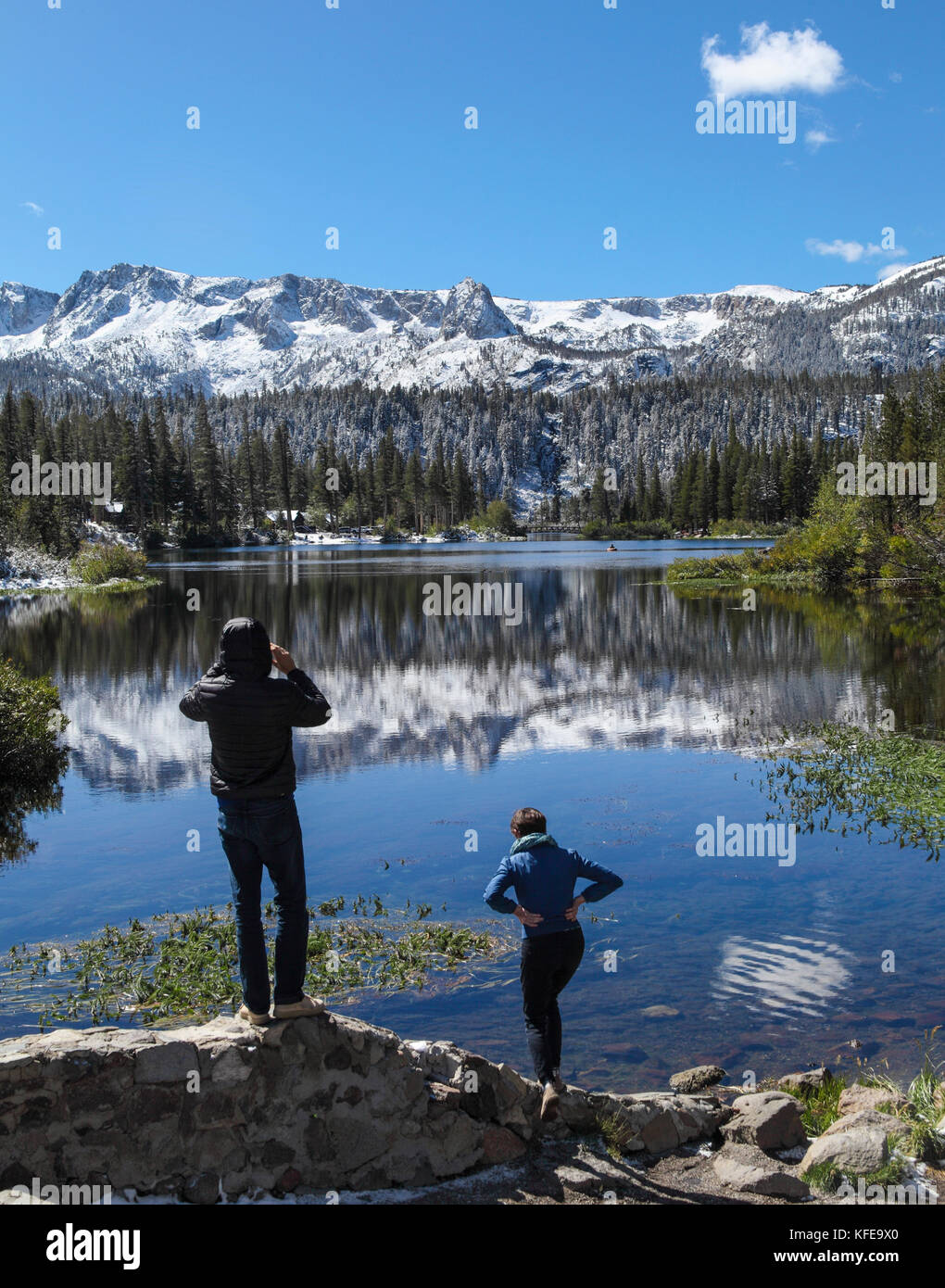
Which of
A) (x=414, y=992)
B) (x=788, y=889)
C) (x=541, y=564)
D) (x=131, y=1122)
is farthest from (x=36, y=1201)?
(x=541, y=564)

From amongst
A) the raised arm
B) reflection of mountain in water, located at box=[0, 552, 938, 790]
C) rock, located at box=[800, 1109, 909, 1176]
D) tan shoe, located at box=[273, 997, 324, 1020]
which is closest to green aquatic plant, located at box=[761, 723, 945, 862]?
reflection of mountain in water, located at box=[0, 552, 938, 790]

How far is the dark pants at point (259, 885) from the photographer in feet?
24.2

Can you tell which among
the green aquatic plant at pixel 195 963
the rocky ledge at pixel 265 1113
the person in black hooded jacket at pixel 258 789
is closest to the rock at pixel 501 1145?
the rocky ledge at pixel 265 1113

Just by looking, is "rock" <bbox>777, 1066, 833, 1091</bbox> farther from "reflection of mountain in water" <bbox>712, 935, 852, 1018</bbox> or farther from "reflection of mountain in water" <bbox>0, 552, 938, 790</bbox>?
"reflection of mountain in water" <bbox>0, 552, 938, 790</bbox>

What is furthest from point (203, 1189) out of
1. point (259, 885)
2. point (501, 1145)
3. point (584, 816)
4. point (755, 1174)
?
point (584, 816)

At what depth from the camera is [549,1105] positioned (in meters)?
7.72

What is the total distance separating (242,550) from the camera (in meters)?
146

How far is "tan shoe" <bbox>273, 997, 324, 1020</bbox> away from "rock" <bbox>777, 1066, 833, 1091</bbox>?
4.54 meters

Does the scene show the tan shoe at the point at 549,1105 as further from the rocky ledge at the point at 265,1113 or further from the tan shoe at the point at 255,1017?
the tan shoe at the point at 255,1017

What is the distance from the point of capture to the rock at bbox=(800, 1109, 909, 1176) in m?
7.00

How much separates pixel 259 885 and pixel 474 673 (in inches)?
1112

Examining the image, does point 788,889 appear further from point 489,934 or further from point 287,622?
point 287,622
